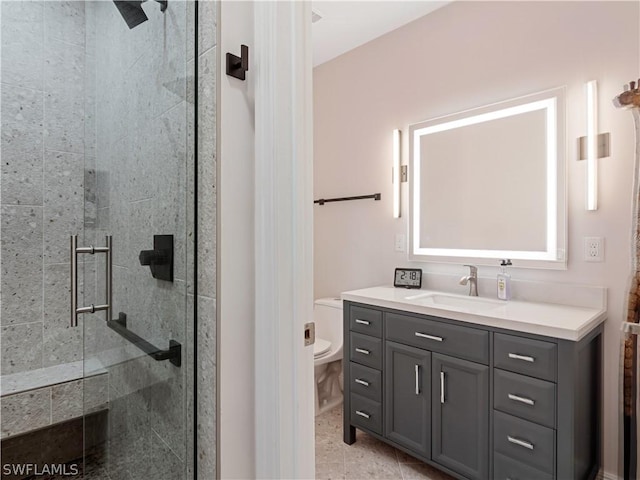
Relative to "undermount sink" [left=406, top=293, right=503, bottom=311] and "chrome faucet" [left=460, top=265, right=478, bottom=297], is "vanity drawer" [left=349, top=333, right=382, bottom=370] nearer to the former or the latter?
"undermount sink" [left=406, top=293, right=503, bottom=311]

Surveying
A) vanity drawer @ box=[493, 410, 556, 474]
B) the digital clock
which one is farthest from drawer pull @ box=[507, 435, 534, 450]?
the digital clock

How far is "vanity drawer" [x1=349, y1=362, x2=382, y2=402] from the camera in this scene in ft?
6.62

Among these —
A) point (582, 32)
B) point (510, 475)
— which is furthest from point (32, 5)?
point (510, 475)

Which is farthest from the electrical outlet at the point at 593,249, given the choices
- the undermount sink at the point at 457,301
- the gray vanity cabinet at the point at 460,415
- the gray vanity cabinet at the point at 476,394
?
the gray vanity cabinet at the point at 460,415

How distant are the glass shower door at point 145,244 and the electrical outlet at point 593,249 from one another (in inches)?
72.0

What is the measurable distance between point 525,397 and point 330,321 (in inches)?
55.8

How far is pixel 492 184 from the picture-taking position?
2090 millimetres

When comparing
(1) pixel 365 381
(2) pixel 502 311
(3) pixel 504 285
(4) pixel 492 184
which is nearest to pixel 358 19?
(4) pixel 492 184

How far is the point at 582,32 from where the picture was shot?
1785mm

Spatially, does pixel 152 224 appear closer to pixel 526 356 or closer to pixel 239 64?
pixel 239 64

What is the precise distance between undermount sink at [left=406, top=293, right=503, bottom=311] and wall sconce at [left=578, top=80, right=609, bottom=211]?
657mm

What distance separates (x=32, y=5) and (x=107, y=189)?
122 cm

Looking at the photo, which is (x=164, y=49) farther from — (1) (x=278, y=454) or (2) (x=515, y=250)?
(2) (x=515, y=250)

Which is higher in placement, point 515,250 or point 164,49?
point 164,49
